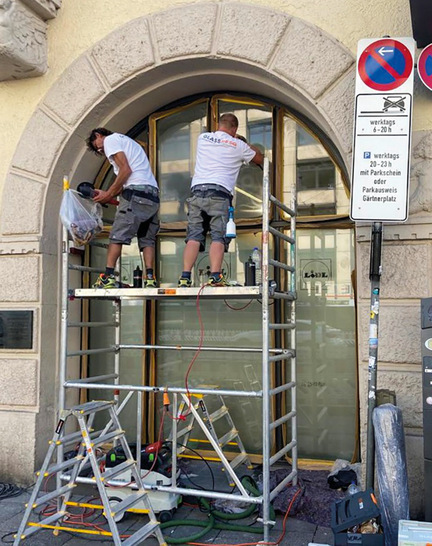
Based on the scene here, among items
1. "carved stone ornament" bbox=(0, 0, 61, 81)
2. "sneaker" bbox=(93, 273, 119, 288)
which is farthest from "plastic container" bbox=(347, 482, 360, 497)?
"carved stone ornament" bbox=(0, 0, 61, 81)

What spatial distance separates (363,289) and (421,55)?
77.3 inches

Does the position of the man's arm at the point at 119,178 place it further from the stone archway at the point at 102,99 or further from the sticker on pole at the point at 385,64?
the sticker on pole at the point at 385,64

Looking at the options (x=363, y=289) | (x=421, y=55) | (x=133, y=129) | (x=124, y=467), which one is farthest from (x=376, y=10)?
(x=124, y=467)

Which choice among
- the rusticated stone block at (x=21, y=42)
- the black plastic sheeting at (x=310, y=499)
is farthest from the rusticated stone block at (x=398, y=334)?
the rusticated stone block at (x=21, y=42)

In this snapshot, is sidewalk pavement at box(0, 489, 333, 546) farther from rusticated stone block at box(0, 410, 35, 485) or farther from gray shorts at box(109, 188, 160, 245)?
gray shorts at box(109, 188, 160, 245)

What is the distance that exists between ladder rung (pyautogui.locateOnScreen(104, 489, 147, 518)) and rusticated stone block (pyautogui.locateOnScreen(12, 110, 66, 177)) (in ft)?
11.0

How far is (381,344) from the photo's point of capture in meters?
4.47

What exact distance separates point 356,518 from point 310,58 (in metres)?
3.79

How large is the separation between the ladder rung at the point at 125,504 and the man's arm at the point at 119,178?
252cm

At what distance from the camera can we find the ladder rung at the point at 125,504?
373cm

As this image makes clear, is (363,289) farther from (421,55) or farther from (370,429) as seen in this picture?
(421,55)

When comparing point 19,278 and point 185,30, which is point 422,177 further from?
point 19,278

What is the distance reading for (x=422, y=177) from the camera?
4461mm

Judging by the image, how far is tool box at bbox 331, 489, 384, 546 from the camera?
342 centimetres
